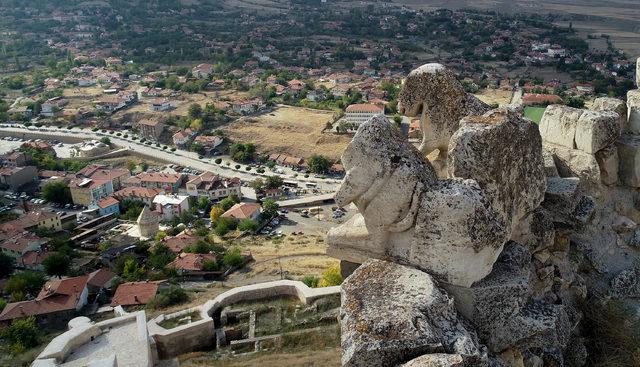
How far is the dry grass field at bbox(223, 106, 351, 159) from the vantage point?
62.3m

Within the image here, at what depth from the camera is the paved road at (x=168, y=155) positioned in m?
56.0

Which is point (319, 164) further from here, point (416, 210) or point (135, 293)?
point (416, 210)

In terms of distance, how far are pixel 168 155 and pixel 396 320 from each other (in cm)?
6149

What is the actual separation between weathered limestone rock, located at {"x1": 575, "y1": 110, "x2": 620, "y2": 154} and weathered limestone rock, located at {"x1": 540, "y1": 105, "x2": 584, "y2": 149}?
148 millimetres

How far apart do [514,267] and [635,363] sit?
7.36 feet

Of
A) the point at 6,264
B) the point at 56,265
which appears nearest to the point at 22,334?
the point at 56,265

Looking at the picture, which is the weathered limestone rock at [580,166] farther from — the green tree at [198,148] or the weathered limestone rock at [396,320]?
the green tree at [198,148]

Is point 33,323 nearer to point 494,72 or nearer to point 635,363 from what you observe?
point 635,363

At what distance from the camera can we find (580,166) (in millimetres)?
10492

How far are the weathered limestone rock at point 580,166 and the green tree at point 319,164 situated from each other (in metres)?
46.7

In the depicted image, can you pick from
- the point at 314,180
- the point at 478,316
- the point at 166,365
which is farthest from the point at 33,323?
the point at 314,180

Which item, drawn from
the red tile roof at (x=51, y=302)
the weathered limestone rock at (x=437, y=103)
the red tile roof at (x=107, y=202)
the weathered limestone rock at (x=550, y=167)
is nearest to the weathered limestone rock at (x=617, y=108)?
the weathered limestone rock at (x=550, y=167)

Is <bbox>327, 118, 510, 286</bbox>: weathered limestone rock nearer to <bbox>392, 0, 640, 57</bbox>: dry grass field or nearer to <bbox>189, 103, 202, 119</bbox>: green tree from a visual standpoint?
<bbox>189, 103, 202, 119</bbox>: green tree

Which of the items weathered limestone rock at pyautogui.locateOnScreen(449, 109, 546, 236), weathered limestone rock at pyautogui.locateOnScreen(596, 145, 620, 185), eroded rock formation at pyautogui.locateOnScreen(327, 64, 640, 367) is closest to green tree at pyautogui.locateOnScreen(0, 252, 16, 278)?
eroded rock formation at pyautogui.locateOnScreen(327, 64, 640, 367)
